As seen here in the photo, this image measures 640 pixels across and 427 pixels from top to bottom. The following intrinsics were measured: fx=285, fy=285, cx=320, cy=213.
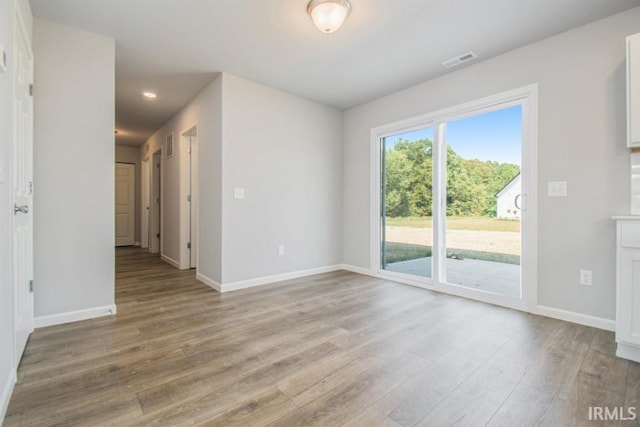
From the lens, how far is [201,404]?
1.38 metres

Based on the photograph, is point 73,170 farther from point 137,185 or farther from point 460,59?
point 137,185

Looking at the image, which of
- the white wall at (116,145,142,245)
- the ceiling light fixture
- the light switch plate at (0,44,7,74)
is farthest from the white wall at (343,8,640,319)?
the white wall at (116,145,142,245)

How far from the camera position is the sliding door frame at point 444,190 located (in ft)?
8.63

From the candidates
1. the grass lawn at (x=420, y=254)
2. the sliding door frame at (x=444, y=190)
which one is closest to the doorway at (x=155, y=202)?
the sliding door frame at (x=444, y=190)

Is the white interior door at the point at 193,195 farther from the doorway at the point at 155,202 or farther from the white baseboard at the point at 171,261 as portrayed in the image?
the doorway at the point at 155,202

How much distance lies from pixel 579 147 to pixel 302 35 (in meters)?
2.56

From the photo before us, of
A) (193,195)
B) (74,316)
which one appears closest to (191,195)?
(193,195)

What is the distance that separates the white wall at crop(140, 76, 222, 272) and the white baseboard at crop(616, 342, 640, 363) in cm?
350

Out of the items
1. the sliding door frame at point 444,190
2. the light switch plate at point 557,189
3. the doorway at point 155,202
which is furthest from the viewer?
the doorway at point 155,202

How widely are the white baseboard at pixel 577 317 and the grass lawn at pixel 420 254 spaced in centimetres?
47

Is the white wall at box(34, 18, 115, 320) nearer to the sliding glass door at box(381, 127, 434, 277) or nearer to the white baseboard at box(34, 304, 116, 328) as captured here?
the white baseboard at box(34, 304, 116, 328)

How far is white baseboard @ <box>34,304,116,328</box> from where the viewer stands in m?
2.28

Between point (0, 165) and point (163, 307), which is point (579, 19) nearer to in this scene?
point (0, 165)

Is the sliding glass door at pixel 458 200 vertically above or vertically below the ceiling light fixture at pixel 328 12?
below
